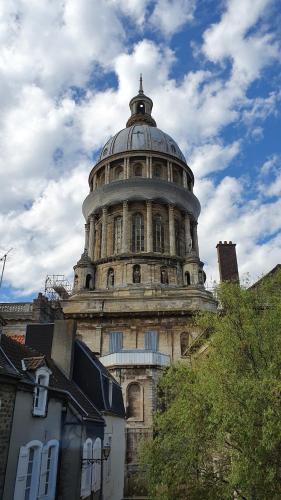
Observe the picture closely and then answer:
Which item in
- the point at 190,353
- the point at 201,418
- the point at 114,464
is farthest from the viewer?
the point at 190,353

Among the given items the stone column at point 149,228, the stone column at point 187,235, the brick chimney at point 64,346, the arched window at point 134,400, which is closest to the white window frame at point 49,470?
the brick chimney at point 64,346

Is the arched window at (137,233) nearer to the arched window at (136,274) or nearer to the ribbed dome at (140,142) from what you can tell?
the arched window at (136,274)

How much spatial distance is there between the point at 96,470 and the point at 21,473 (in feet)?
18.3

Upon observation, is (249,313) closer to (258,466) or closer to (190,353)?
(258,466)

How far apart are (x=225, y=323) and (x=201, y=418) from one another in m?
3.14

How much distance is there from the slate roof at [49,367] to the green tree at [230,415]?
2.45m

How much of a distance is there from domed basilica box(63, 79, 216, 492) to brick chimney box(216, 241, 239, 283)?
171 inches

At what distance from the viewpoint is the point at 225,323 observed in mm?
12797

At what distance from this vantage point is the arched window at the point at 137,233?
3931 centimetres

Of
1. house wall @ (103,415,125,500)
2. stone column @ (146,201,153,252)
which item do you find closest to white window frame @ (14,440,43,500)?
house wall @ (103,415,125,500)

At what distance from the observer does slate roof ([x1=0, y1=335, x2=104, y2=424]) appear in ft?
35.0

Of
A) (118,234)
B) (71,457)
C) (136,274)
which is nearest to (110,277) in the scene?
(136,274)

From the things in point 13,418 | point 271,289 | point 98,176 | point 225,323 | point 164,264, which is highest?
point 98,176

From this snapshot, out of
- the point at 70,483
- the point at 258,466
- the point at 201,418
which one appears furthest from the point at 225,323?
the point at 70,483
